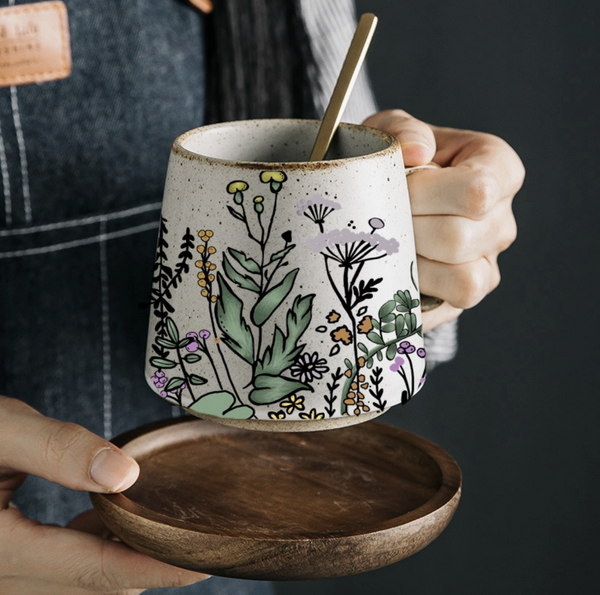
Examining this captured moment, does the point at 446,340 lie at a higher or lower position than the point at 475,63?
lower

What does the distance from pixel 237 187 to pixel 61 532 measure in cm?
30

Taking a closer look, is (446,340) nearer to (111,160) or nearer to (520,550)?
(111,160)

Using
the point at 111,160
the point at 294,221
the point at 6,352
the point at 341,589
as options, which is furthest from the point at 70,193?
the point at 341,589

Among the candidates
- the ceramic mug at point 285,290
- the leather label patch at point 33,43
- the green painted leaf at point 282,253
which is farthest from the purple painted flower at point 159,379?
the leather label patch at point 33,43

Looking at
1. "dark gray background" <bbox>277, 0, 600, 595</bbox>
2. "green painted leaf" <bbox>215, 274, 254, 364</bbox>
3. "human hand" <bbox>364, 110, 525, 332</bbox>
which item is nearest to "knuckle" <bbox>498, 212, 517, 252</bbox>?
"human hand" <bbox>364, 110, 525, 332</bbox>

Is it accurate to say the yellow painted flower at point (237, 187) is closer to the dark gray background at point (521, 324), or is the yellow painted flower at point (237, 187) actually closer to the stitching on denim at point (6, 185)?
the stitching on denim at point (6, 185)

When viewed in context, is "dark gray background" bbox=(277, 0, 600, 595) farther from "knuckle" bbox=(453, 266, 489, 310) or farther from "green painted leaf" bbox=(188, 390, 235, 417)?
"green painted leaf" bbox=(188, 390, 235, 417)

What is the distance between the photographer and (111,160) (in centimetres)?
76

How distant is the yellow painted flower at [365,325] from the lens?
47 cm

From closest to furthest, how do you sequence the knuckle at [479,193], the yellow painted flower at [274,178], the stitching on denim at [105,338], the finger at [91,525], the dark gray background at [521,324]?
1. the yellow painted flower at [274,178]
2. the knuckle at [479,193]
3. the finger at [91,525]
4. the stitching on denim at [105,338]
5. the dark gray background at [521,324]

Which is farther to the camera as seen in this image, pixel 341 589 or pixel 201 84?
pixel 341 589

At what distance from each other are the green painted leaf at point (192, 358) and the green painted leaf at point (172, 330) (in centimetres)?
1

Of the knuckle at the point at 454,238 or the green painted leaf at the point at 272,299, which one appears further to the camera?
the knuckle at the point at 454,238

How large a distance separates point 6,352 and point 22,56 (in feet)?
0.91
